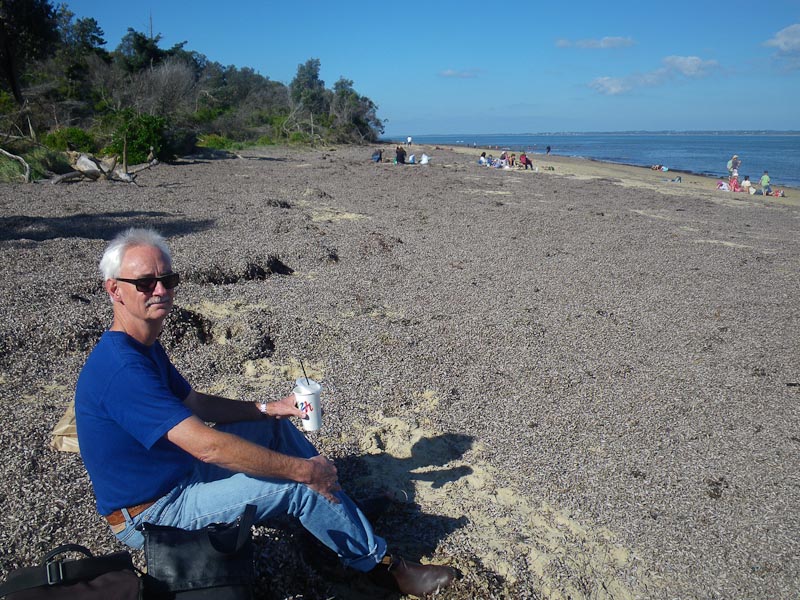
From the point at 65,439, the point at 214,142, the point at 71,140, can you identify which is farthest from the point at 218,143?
the point at 65,439

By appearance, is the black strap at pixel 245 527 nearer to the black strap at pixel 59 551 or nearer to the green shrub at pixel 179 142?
the black strap at pixel 59 551

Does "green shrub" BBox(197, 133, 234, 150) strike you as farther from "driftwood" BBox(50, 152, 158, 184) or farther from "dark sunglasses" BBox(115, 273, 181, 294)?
"dark sunglasses" BBox(115, 273, 181, 294)

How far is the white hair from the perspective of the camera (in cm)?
250

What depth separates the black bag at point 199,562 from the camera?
220cm

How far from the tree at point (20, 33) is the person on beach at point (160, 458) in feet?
90.8

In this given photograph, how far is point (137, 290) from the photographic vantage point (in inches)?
98.3

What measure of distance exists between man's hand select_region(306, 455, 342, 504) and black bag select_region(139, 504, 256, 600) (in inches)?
11.2

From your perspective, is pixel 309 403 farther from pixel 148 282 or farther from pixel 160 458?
pixel 148 282

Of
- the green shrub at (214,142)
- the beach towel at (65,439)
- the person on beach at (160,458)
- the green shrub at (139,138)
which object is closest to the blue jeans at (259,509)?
the person on beach at (160,458)

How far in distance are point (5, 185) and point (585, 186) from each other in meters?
17.5

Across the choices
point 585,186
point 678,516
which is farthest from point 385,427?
point 585,186

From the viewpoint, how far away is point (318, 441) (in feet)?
13.2

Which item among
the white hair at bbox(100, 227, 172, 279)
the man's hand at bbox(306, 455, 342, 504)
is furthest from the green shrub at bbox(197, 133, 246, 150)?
the man's hand at bbox(306, 455, 342, 504)

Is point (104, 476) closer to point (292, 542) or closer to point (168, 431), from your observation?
point (168, 431)
